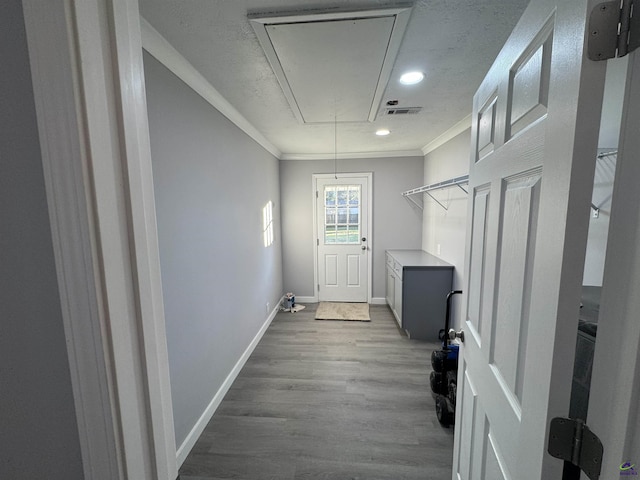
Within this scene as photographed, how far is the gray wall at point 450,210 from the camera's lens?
2725mm

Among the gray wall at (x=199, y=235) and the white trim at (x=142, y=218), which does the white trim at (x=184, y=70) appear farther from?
the white trim at (x=142, y=218)

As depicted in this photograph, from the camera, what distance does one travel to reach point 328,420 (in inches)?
75.1

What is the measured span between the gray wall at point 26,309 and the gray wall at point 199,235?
95 centimetres

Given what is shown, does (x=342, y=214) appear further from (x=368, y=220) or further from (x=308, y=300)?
(x=308, y=300)

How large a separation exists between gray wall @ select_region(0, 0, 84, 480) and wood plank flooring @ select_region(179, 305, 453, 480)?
55.1 inches

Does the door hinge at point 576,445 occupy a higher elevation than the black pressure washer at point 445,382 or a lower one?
higher

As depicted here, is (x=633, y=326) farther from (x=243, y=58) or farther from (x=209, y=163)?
(x=209, y=163)

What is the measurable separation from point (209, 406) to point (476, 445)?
176 cm

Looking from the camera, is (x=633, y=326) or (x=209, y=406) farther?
(x=209, y=406)

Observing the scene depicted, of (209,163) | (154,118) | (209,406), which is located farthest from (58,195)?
(209,406)

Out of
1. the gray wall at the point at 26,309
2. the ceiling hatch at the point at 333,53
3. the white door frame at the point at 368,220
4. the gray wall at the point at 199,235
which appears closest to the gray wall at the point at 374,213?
the white door frame at the point at 368,220

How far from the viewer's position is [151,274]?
0.55 metres

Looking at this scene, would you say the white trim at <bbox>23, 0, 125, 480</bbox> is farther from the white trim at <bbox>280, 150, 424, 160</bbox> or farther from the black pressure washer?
the white trim at <bbox>280, 150, 424, 160</bbox>

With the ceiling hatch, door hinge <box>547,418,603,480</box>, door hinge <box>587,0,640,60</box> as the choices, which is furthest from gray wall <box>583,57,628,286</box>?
the ceiling hatch
